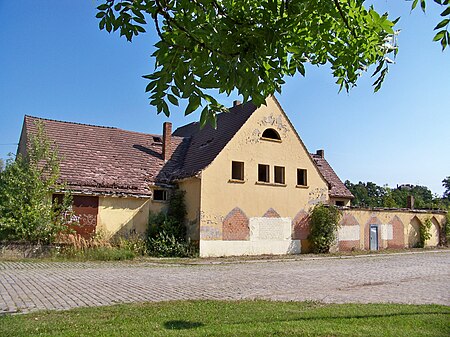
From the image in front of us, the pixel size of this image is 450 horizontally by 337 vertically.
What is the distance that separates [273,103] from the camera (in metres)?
26.1

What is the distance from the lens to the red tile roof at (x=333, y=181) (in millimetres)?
32469

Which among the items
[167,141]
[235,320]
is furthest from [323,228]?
[235,320]

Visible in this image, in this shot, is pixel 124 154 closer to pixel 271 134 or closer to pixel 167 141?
pixel 167 141

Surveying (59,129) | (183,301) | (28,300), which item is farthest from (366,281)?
(59,129)

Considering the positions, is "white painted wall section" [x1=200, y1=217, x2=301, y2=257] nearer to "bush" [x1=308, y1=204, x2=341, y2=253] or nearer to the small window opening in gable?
"bush" [x1=308, y1=204, x2=341, y2=253]

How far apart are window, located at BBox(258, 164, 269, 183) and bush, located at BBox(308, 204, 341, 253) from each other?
3944mm

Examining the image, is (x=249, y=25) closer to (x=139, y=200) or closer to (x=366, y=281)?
(x=366, y=281)

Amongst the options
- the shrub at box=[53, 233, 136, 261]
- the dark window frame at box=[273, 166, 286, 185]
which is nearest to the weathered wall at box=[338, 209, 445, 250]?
the dark window frame at box=[273, 166, 286, 185]

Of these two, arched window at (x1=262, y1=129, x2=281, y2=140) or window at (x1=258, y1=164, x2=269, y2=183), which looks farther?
arched window at (x1=262, y1=129, x2=281, y2=140)

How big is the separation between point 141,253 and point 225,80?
19.3m

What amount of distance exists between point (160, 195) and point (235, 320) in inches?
722

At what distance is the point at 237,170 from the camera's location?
2456 centimetres

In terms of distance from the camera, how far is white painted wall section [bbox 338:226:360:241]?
27144 millimetres

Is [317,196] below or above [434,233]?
above
